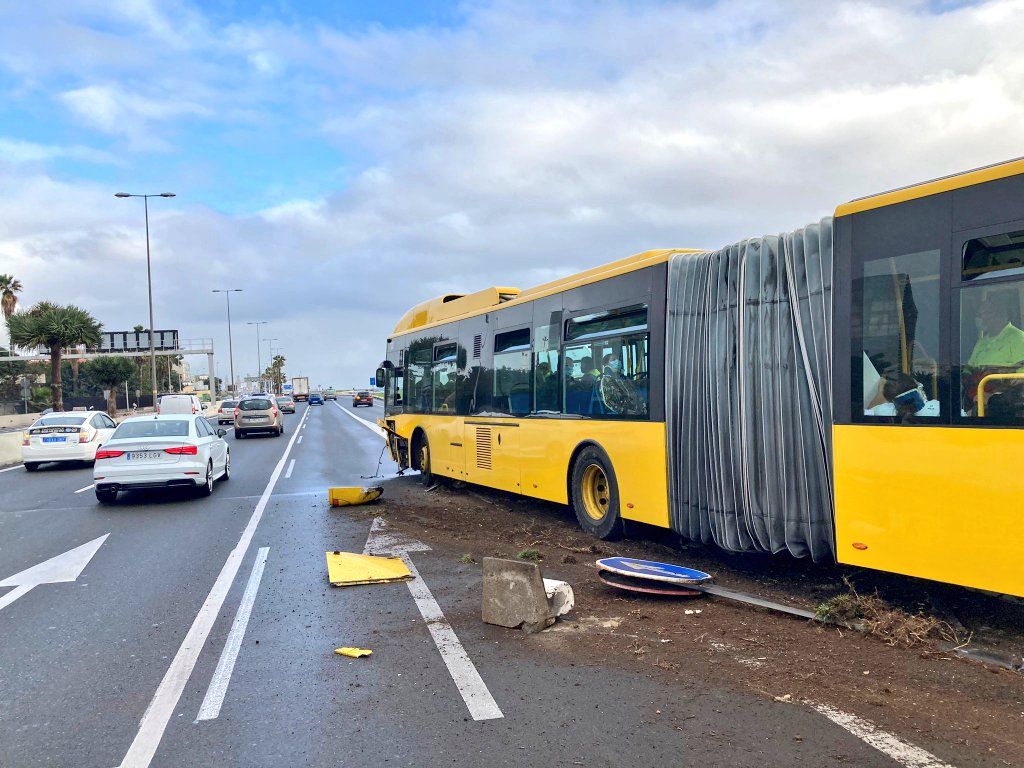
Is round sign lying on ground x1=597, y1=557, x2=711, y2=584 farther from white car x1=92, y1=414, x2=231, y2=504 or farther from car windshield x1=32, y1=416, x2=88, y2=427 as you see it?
car windshield x1=32, y1=416, x2=88, y2=427

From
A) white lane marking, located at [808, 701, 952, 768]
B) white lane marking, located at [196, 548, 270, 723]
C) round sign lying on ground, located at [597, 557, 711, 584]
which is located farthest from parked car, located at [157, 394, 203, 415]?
white lane marking, located at [808, 701, 952, 768]

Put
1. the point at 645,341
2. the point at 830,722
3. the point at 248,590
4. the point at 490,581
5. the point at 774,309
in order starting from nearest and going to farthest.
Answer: the point at 830,722, the point at 490,581, the point at 774,309, the point at 248,590, the point at 645,341

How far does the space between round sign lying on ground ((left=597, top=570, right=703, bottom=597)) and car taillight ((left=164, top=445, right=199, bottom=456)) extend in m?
9.11

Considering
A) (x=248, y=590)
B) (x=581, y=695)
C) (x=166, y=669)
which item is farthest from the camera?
(x=248, y=590)

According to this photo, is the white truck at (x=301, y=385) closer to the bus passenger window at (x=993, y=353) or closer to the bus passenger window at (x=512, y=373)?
the bus passenger window at (x=512, y=373)

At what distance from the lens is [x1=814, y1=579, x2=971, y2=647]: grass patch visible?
546 cm

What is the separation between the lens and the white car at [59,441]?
20250 mm

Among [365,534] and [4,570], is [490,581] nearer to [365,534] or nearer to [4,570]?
[365,534]

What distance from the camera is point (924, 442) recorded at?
18.1 feet

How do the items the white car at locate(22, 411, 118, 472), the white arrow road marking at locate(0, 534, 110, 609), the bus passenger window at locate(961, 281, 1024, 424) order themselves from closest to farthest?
the bus passenger window at locate(961, 281, 1024, 424) → the white arrow road marking at locate(0, 534, 110, 609) → the white car at locate(22, 411, 118, 472)

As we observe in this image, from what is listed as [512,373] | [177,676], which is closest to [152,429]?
[512,373]

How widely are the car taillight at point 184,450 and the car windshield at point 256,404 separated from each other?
20390 mm

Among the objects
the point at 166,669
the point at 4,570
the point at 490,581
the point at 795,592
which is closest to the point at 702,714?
the point at 490,581

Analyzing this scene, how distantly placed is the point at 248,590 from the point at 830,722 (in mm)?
5340
